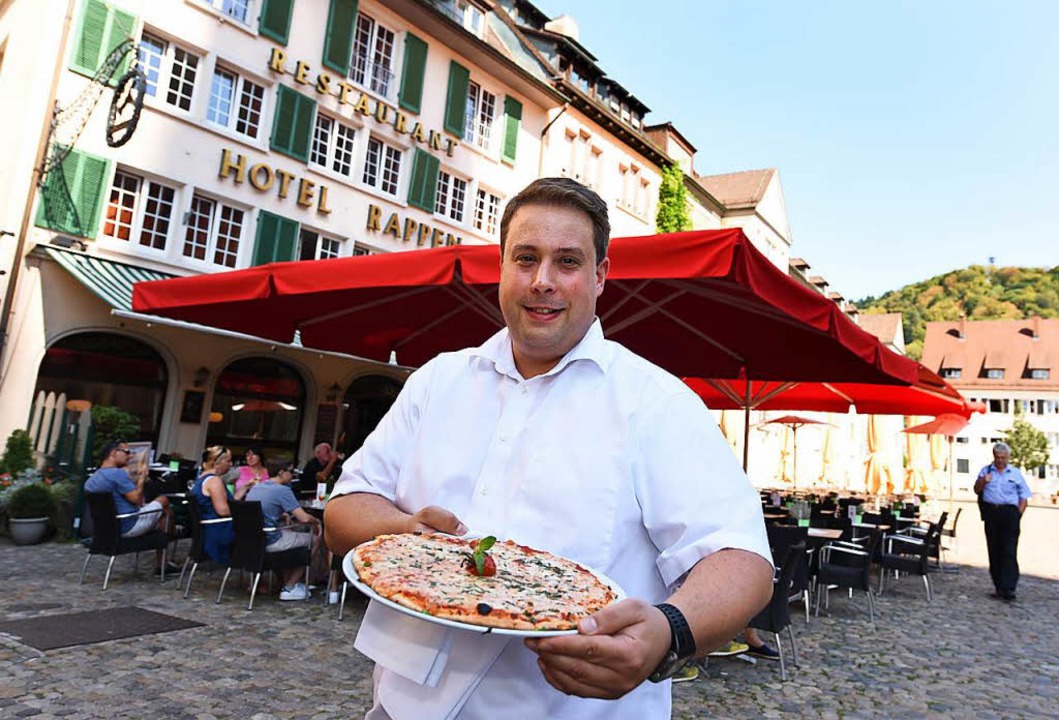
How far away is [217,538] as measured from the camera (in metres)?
7.15

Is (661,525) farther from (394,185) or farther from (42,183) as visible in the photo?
(394,185)

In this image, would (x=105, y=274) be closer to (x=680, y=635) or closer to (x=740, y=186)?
(x=680, y=635)

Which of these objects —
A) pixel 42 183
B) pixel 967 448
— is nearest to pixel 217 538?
pixel 42 183

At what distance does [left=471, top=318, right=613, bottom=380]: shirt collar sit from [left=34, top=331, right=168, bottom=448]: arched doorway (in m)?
13.2

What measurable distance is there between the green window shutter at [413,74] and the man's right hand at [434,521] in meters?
18.2

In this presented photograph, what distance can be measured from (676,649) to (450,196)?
63.5 ft

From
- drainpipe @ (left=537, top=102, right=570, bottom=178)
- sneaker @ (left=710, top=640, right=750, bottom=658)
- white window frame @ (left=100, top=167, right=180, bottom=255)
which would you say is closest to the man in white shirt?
sneaker @ (left=710, top=640, right=750, bottom=658)

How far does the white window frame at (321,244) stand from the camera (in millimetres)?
16156

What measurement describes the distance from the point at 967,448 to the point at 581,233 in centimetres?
6583

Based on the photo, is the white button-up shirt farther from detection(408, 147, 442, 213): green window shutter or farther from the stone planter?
detection(408, 147, 442, 213): green window shutter

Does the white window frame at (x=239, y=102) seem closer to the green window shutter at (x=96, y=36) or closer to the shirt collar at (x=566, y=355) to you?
the green window shutter at (x=96, y=36)

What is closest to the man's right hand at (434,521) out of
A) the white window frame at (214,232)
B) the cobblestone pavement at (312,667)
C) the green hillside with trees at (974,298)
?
the cobblestone pavement at (312,667)

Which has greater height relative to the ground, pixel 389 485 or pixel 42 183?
pixel 42 183

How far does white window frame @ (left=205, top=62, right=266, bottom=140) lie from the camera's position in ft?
47.5
